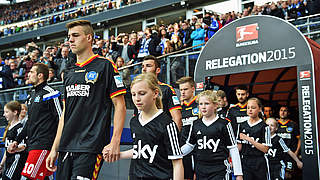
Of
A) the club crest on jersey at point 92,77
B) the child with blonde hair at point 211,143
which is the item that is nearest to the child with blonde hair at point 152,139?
the club crest on jersey at point 92,77

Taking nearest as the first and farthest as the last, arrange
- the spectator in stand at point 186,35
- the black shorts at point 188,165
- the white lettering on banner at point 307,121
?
the black shorts at point 188,165, the white lettering on banner at point 307,121, the spectator in stand at point 186,35

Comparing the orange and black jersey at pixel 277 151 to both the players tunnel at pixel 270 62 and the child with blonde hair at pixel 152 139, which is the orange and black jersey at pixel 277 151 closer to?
the players tunnel at pixel 270 62

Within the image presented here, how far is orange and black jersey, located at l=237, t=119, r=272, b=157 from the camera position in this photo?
6.70 meters

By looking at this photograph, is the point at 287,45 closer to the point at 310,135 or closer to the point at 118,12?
the point at 310,135

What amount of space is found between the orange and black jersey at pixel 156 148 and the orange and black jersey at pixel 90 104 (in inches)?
16.1

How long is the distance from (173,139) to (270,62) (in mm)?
5219

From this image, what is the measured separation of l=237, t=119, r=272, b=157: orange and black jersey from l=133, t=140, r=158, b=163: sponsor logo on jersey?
12.0 feet

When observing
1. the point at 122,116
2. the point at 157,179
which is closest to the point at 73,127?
the point at 122,116

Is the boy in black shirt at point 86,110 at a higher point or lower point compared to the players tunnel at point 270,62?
lower

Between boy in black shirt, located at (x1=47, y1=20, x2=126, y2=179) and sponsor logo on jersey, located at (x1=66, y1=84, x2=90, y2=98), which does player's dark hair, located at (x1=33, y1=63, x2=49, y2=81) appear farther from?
sponsor logo on jersey, located at (x1=66, y1=84, x2=90, y2=98)

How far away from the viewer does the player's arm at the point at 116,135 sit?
3.30 meters

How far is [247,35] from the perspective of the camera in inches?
331

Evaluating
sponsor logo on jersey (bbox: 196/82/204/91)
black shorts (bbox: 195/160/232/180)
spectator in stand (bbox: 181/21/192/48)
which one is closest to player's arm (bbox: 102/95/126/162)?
black shorts (bbox: 195/160/232/180)

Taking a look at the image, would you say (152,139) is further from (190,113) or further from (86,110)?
(190,113)
